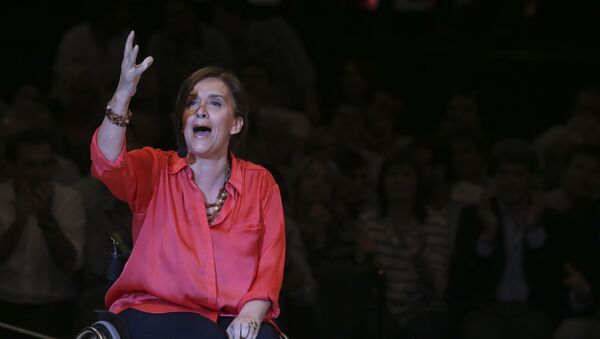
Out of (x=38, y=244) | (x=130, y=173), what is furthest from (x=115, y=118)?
(x=38, y=244)

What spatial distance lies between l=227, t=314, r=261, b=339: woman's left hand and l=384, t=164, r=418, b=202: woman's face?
84.8 inches

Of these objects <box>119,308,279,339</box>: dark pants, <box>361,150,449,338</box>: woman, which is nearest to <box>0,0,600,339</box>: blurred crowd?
A: <box>361,150,449,338</box>: woman

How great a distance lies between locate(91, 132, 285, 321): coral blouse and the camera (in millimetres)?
4117

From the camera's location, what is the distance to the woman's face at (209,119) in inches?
165

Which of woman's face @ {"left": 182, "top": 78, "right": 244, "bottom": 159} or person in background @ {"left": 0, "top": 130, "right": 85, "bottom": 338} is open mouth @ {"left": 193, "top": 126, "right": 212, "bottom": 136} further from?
person in background @ {"left": 0, "top": 130, "right": 85, "bottom": 338}

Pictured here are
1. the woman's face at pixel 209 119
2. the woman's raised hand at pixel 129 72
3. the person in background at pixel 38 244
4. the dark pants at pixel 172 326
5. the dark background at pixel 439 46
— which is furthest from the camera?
the dark background at pixel 439 46

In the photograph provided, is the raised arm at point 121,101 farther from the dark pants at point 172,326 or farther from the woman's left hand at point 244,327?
the woman's left hand at point 244,327

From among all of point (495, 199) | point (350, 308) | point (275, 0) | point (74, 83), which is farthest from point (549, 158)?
point (275, 0)

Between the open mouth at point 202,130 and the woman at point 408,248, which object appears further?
the woman at point 408,248

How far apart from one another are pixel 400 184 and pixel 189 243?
2136mm

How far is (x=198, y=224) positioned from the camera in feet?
13.7

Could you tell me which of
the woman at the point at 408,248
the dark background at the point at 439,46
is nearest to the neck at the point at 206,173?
the woman at the point at 408,248

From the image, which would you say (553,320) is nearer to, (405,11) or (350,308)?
(350,308)

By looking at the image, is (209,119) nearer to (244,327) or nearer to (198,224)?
(198,224)
